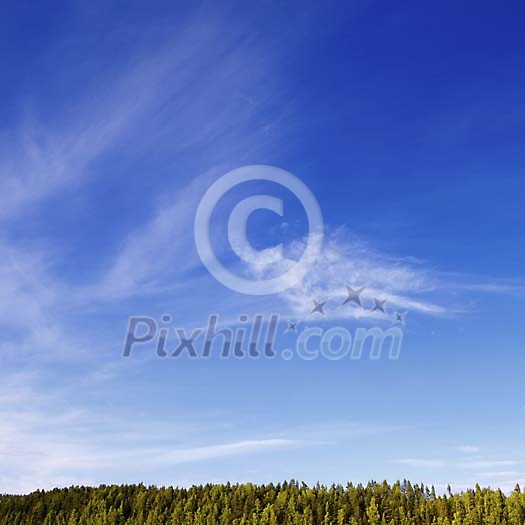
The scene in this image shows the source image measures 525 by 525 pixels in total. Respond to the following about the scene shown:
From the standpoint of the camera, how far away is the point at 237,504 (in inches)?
7628

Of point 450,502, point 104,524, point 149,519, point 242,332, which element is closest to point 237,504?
point 149,519

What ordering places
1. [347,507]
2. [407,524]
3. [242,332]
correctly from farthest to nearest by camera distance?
1. [347,507]
2. [407,524]
3. [242,332]

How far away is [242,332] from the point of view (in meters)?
87.9

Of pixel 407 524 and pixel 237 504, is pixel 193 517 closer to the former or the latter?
pixel 237 504

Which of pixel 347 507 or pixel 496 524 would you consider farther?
pixel 347 507

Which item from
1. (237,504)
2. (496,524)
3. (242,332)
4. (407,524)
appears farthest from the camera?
(237,504)

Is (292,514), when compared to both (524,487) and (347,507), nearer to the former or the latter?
(347,507)

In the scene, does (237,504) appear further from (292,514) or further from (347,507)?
(347,507)

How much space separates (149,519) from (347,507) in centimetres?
6954

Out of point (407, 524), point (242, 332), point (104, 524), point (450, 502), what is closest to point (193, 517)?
point (104, 524)

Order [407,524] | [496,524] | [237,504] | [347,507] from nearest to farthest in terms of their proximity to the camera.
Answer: [496,524] < [407,524] < [347,507] < [237,504]

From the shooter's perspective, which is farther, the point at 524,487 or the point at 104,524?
the point at 104,524

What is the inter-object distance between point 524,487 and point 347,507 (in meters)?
53.4

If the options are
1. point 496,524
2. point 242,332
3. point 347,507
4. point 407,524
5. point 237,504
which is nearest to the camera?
point 242,332
